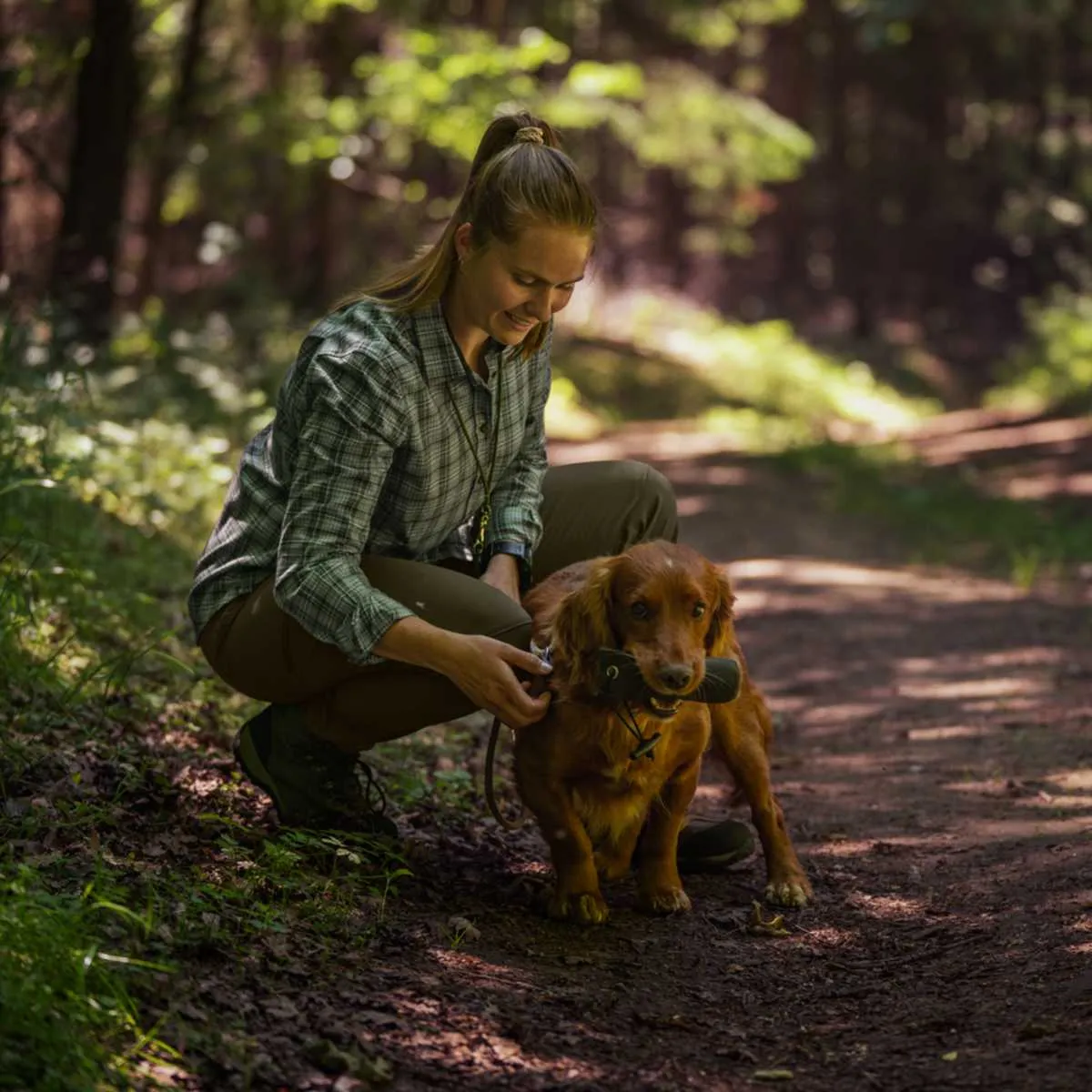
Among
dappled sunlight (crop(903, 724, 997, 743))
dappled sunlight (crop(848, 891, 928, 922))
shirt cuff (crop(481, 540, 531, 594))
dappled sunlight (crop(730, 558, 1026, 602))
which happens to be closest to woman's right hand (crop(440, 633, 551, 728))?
shirt cuff (crop(481, 540, 531, 594))

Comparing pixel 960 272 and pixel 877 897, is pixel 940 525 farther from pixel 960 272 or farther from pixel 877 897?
pixel 960 272

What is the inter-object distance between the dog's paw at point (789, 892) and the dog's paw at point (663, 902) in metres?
0.26

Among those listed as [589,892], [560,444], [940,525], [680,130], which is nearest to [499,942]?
[589,892]

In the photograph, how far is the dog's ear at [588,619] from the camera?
3.66 m

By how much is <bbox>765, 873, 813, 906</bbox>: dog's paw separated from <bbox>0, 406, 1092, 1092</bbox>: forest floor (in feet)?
0.28

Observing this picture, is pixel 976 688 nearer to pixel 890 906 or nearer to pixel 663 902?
pixel 890 906

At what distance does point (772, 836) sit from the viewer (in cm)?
413

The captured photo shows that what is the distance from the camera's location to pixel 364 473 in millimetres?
3670

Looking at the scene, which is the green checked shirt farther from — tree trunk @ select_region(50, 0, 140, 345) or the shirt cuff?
tree trunk @ select_region(50, 0, 140, 345)

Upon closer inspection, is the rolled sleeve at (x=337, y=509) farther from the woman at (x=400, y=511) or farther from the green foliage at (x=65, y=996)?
the green foliage at (x=65, y=996)

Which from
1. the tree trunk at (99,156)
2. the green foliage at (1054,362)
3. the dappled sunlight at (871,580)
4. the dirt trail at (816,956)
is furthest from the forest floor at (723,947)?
the green foliage at (1054,362)

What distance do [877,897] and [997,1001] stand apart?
88cm

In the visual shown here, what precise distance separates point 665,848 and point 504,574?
0.88 m

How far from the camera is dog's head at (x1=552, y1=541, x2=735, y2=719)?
139 inches
